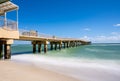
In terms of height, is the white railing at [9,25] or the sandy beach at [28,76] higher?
the white railing at [9,25]

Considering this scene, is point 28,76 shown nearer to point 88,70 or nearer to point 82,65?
point 88,70

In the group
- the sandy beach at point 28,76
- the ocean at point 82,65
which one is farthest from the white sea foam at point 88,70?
the sandy beach at point 28,76

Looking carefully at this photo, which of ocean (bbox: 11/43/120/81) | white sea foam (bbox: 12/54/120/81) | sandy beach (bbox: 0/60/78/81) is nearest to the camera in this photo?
sandy beach (bbox: 0/60/78/81)

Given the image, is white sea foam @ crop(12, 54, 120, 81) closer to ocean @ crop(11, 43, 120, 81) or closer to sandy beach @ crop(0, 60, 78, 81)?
ocean @ crop(11, 43, 120, 81)

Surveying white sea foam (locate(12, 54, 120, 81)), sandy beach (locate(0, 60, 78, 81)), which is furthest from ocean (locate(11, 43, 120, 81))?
sandy beach (locate(0, 60, 78, 81))

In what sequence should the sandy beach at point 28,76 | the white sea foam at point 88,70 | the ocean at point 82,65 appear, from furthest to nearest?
the ocean at point 82,65 < the white sea foam at point 88,70 < the sandy beach at point 28,76

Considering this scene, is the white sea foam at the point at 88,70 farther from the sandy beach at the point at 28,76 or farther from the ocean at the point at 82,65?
the sandy beach at the point at 28,76

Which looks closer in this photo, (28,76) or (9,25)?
(28,76)

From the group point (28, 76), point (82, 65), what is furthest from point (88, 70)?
point (28, 76)

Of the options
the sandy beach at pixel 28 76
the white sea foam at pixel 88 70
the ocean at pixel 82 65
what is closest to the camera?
the sandy beach at pixel 28 76

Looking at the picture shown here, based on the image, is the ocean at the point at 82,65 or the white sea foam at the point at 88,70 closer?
the white sea foam at the point at 88,70

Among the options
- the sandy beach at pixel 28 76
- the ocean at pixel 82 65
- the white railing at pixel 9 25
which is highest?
the white railing at pixel 9 25

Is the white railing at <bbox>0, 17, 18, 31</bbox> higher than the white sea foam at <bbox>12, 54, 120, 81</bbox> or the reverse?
higher

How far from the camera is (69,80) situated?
21.1 feet
